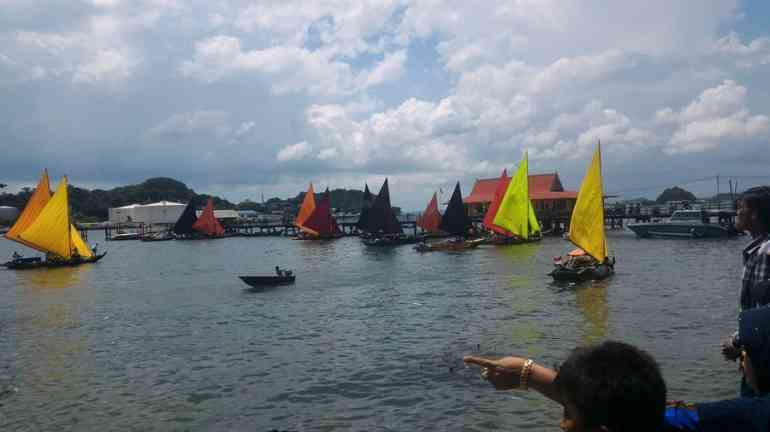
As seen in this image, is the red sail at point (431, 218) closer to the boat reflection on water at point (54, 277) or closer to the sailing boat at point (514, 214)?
the sailing boat at point (514, 214)

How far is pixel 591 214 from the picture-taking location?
104 feet

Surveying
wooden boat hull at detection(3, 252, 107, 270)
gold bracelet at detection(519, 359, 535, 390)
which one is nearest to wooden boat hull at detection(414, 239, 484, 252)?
wooden boat hull at detection(3, 252, 107, 270)

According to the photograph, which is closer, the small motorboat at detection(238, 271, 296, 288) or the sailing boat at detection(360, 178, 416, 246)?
the small motorboat at detection(238, 271, 296, 288)

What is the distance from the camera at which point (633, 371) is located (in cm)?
238

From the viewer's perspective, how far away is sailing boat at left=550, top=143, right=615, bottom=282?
3158 centimetres

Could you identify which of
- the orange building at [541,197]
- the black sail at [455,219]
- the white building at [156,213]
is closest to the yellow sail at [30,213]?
the black sail at [455,219]

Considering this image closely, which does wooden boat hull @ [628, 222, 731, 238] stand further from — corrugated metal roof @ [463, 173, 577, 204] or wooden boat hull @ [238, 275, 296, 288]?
wooden boat hull @ [238, 275, 296, 288]

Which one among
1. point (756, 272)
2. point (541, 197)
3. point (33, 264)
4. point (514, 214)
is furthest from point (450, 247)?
point (756, 272)

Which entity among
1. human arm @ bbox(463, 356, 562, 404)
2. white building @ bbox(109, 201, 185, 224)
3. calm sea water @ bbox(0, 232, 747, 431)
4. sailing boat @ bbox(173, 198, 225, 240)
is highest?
white building @ bbox(109, 201, 185, 224)

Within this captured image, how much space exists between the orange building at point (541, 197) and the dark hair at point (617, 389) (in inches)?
3219

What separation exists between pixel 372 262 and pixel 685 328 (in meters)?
34.0

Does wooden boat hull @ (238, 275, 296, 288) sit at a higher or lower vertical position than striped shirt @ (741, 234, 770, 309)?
lower

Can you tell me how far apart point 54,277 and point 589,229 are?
37.2 m

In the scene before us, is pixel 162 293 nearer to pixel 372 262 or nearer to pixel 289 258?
pixel 372 262
